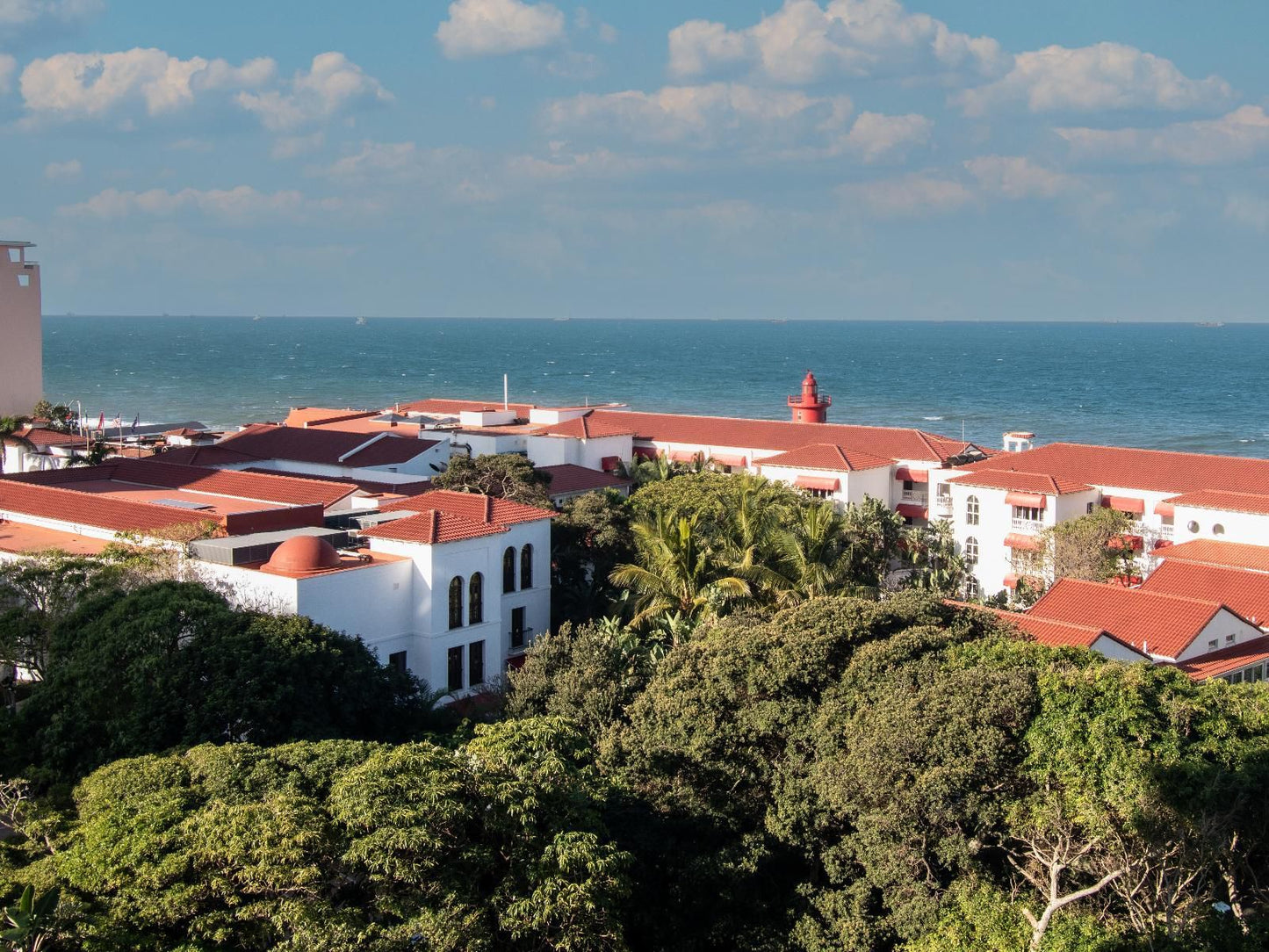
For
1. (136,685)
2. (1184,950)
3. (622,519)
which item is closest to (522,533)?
(622,519)

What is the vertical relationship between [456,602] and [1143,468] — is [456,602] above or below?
below

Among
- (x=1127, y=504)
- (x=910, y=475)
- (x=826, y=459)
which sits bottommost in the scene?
(x=1127, y=504)

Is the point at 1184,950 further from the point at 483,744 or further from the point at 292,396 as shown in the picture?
the point at 292,396

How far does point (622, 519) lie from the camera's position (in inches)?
1410

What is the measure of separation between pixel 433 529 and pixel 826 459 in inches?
777

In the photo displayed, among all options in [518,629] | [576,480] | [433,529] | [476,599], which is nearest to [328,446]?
[576,480]

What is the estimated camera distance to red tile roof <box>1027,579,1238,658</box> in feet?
88.9

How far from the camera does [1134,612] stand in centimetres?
2842

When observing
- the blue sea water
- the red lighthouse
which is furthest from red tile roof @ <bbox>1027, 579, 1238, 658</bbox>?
the blue sea water

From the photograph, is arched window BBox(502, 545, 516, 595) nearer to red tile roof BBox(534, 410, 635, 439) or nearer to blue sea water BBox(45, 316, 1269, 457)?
red tile roof BBox(534, 410, 635, 439)

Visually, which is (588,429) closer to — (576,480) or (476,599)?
(576,480)

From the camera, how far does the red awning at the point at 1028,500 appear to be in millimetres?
38406

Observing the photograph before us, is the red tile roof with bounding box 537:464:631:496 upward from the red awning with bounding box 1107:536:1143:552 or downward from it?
upward

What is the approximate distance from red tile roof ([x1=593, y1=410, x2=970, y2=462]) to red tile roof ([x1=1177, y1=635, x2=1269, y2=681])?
59.0 feet
